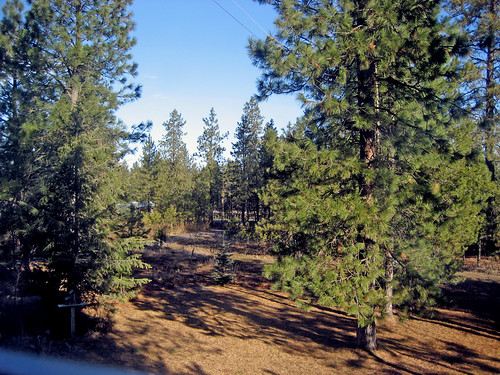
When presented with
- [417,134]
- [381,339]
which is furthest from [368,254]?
[381,339]

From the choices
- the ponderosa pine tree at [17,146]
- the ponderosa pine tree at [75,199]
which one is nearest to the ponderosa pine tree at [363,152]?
the ponderosa pine tree at [75,199]

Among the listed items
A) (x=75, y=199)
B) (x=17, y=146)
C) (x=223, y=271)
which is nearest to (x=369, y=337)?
(x=75, y=199)

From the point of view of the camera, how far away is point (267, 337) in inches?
358

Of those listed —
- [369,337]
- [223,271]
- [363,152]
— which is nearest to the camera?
[363,152]

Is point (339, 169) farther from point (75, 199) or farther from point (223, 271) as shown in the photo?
point (223, 271)

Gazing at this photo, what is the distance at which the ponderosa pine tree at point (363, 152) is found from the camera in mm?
6004

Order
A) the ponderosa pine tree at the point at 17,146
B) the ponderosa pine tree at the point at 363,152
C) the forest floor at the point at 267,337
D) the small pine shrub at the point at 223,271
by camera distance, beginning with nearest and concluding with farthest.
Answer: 1. the ponderosa pine tree at the point at 363,152
2. the forest floor at the point at 267,337
3. the ponderosa pine tree at the point at 17,146
4. the small pine shrub at the point at 223,271

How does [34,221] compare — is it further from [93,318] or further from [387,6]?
[387,6]

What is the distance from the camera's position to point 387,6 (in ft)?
20.0

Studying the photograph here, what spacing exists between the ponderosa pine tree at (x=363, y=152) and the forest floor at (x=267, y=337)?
129 centimetres

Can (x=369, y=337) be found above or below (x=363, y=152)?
below

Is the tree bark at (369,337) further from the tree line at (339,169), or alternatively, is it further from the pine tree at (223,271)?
the pine tree at (223,271)

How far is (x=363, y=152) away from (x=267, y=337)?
17.7ft

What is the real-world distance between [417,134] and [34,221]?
795 cm
